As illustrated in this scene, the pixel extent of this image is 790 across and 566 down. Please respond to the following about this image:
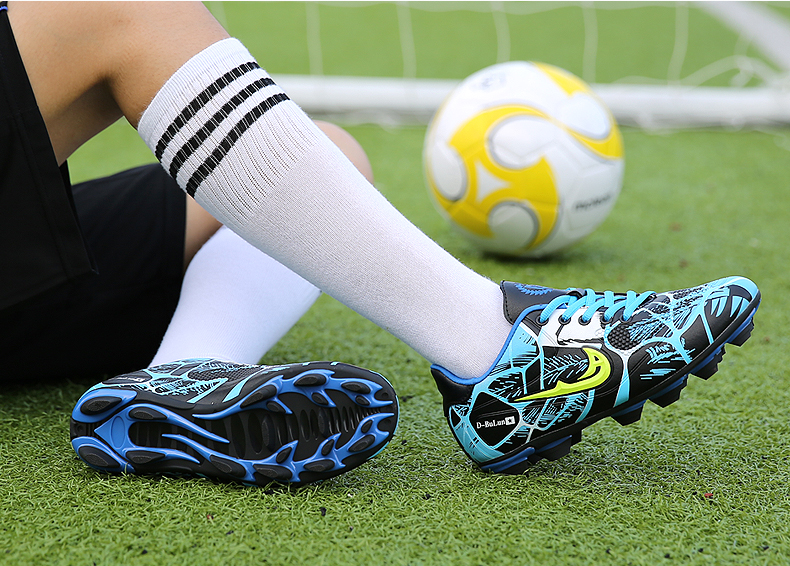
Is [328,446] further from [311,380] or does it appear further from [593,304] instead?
[593,304]

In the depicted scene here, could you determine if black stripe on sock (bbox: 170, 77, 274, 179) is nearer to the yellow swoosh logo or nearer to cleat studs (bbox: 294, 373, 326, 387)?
cleat studs (bbox: 294, 373, 326, 387)

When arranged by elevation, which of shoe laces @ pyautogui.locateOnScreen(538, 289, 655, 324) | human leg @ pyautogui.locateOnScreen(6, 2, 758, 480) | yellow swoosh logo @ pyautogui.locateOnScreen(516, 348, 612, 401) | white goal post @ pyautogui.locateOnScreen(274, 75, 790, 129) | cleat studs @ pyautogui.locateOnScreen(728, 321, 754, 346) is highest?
human leg @ pyautogui.locateOnScreen(6, 2, 758, 480)

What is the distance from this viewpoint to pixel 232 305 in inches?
→ 41.4

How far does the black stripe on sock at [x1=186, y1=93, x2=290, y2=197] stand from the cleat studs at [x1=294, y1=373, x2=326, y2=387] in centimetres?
24

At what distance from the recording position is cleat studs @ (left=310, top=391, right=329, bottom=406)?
808 mm

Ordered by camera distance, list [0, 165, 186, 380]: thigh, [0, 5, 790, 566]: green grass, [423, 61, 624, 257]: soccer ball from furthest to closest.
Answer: [423, 61, 624, 257]: soccer ball, [0, 165, 186, 380]: thigh, [0, 5, 790, 566]: green grass

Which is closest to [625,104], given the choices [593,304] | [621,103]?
[621,103]

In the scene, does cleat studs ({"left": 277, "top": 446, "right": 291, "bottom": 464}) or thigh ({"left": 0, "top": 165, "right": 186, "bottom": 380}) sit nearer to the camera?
cleat studs ({"left": 277, "top": 446, "right": 291, "bottom": 464})

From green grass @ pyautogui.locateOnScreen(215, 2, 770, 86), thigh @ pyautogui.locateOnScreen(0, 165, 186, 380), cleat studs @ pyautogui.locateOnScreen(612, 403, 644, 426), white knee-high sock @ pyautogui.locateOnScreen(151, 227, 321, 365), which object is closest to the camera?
cleat studs @ pyautogui.locateOnScreen(612, 403, 644, 426)

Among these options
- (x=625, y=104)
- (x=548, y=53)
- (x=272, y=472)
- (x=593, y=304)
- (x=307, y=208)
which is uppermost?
(x=307, y=208)

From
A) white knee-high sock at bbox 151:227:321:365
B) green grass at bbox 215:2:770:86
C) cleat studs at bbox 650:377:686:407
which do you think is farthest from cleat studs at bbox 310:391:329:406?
green grass at bbox 215:2:770:86

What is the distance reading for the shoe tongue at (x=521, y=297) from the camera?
0.89m

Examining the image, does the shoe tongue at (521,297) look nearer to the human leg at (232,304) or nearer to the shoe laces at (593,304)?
the shoe laces at (593,304)

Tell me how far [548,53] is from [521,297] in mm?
5826
